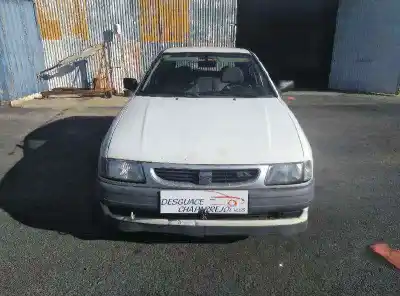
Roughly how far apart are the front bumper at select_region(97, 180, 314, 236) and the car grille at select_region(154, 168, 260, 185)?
11cm

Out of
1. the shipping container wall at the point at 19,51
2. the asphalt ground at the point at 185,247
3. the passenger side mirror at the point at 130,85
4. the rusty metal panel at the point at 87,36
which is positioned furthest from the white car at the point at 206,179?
the rusty metal panel at the point at 87,36

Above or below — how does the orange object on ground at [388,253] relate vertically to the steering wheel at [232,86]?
below

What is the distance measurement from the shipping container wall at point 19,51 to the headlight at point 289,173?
753cm

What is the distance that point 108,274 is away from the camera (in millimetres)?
2447

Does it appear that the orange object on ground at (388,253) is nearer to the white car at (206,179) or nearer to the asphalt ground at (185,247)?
the asphalt ground at (185,247)

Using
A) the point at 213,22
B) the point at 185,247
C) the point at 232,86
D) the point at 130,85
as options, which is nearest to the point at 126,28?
the point at 213,22

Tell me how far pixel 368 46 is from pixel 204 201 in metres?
9.16

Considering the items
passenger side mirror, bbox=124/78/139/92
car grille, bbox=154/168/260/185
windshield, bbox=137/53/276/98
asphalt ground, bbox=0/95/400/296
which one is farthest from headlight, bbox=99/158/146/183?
passenger side mirror, bbox=124/78/139/92

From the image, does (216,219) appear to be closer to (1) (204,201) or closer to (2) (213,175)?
(1) (204,201)

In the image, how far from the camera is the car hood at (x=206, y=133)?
2375 millimetres

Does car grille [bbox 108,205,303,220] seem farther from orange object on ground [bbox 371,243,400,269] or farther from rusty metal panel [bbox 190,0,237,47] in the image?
rusty metal panel [bbox 190,0,237,47]

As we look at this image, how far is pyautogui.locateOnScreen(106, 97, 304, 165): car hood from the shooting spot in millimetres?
2375

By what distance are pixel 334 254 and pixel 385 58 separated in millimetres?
8463

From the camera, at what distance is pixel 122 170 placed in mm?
2404
